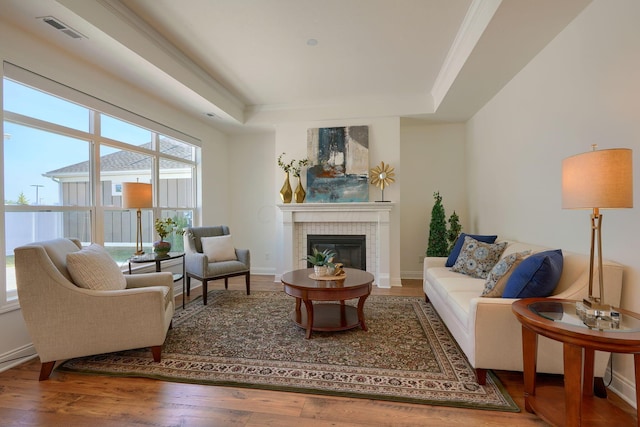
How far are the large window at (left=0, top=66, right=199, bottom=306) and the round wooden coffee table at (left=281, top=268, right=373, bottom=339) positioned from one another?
7.15 ft

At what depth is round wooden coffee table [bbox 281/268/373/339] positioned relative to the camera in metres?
2.65

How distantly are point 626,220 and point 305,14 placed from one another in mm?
2862

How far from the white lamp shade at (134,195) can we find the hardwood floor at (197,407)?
1645 mm

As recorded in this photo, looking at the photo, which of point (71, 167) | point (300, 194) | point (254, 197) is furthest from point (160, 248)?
point (254, 197)

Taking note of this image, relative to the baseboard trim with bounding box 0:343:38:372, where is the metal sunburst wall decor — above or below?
above

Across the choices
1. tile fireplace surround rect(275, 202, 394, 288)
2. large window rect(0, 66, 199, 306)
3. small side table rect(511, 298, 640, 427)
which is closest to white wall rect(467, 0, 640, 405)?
small side table rect(511, 298, 640, 427)

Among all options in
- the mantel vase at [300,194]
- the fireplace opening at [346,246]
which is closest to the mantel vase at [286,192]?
the mantel vase at [300,194]

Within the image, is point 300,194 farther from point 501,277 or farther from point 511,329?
point 511,329

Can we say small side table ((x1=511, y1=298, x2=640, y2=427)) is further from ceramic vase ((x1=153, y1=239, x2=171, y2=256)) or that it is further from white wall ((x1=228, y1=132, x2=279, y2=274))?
white wall ((x1=228, y1=132, x2=279, y2=274))

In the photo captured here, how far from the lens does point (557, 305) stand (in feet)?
5.57

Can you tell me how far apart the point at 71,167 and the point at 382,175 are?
152 inches

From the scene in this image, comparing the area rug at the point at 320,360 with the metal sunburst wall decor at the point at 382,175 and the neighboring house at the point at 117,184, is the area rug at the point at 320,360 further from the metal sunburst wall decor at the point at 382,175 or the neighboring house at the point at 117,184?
the metal sunburst wall decor at the point at 382,175

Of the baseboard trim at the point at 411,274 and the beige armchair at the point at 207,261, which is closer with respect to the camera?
the beige armchair at the point at 207,261

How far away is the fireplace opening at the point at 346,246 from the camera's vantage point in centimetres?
482
